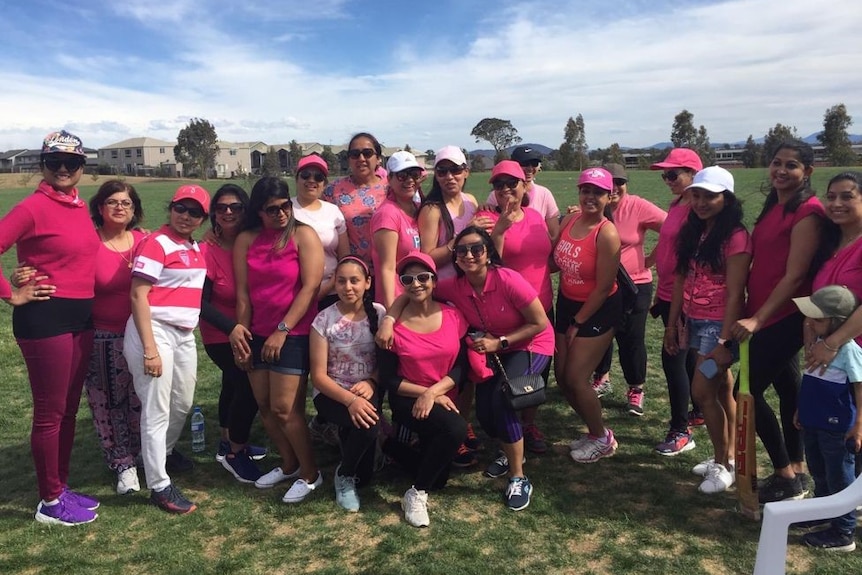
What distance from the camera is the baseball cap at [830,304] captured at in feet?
10.3

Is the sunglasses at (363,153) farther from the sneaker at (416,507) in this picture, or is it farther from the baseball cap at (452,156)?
the sneaker at (416,507)

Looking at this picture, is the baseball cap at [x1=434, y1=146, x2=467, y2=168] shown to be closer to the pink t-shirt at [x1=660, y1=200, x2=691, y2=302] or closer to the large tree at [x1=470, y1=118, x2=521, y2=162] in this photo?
the pink t-shirt at [x1=660, y1=200, x2=691, y2=302]

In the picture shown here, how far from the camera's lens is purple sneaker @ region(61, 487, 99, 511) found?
4.14 meters

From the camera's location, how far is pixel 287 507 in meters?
4.20

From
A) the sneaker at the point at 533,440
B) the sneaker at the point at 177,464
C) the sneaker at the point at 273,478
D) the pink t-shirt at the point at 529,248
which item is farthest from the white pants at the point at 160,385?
the sneaker at the point at 533,440

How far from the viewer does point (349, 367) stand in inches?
166

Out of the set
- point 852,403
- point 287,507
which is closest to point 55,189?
point 287,507

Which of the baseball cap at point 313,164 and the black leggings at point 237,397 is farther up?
the baseball cap at point 313,164

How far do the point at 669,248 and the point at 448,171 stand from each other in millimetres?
1763

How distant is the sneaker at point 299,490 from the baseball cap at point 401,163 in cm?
239

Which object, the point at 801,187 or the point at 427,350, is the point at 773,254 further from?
the point at 427,350

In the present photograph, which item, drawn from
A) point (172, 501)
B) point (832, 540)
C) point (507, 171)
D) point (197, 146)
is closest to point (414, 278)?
point (507, 171)

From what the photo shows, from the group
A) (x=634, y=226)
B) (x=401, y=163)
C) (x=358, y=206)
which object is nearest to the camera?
(x=401, y=163)

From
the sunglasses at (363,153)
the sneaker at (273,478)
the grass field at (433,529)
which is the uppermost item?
the sunglasses at (363,153)
